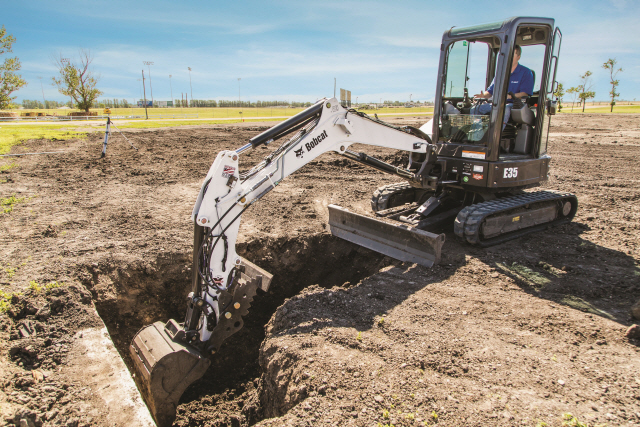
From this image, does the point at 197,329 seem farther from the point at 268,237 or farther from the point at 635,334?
the point at 635,334

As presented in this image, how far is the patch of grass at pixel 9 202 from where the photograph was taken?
8.49 m

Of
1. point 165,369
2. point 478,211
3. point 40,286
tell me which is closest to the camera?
point 165,369

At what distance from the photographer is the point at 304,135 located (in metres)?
4.90

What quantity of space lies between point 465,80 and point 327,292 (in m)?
4.57

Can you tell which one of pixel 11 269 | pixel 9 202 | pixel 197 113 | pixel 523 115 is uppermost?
pixel 197 113

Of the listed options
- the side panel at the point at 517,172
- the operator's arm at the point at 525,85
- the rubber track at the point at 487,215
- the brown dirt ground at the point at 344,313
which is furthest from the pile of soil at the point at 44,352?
the operator's arm at the point at 525,85

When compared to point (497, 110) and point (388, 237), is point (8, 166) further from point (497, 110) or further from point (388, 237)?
point (497, 110)

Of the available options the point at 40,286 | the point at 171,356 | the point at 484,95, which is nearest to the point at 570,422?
the point at 171,356

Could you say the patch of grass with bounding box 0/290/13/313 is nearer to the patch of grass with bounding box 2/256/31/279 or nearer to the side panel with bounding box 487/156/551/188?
the patch of grass with bounding box 2/256/31/279

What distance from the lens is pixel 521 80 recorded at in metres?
6.57

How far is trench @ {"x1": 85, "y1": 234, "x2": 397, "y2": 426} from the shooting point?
502 cm

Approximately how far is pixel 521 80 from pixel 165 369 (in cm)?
668

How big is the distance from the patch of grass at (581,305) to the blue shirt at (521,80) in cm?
335

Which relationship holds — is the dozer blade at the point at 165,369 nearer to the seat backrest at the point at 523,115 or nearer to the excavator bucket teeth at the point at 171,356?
the excavator bucket teeth at the point at 171,356
